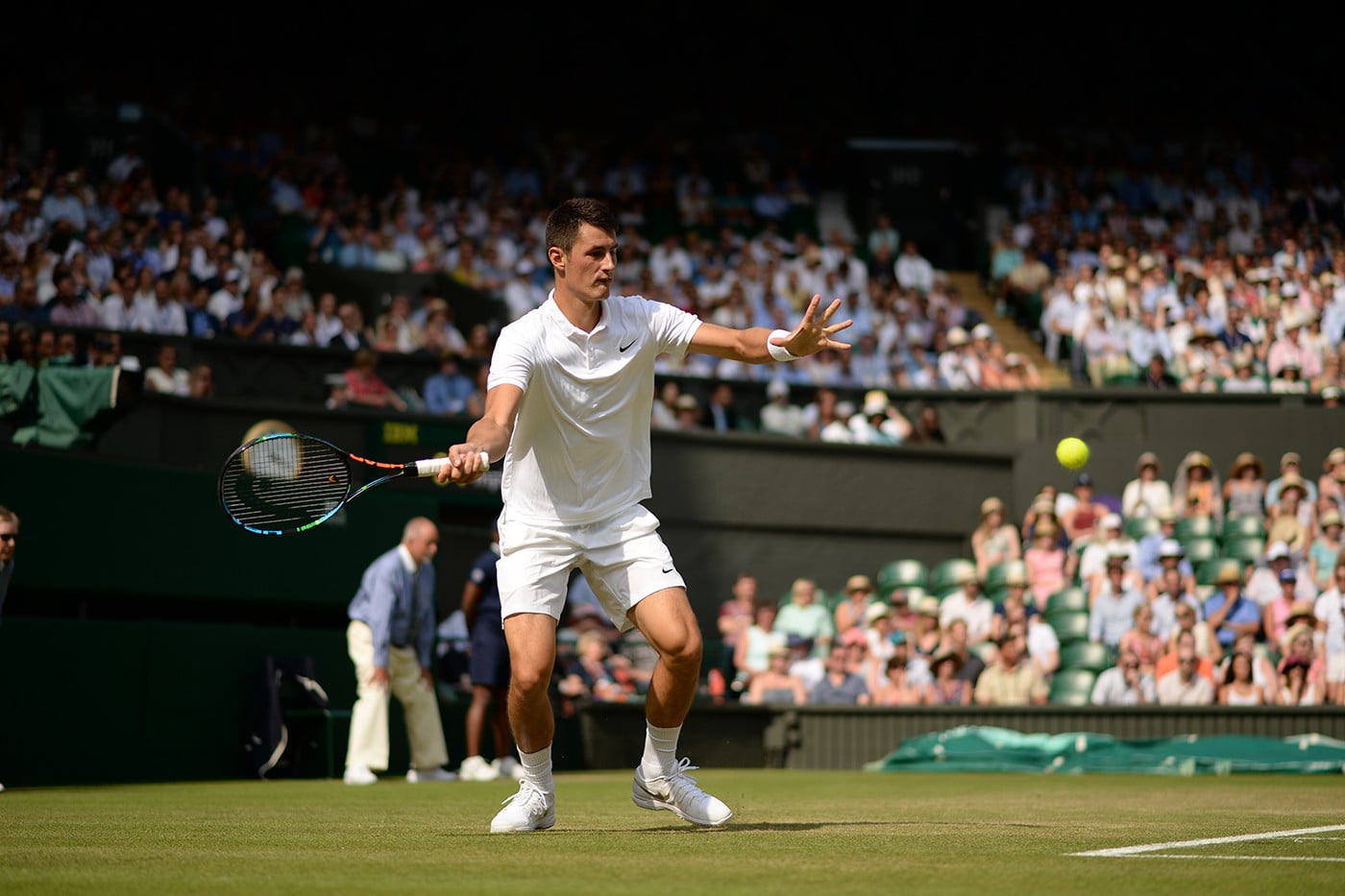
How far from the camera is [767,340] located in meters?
6.68

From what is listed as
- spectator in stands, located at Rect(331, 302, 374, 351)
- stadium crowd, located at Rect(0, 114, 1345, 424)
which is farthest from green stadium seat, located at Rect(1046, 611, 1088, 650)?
spectator in stands, located at Rect(331, 302, 374, 351)

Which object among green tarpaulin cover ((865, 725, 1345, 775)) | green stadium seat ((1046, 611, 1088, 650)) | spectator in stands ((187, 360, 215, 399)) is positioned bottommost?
green tarpaulin cover ((865, 725, 1345, 775))

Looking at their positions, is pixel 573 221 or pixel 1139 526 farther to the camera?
pixel 1139 526

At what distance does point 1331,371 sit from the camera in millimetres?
21031

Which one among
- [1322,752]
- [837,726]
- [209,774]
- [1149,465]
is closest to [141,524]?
[209,774]

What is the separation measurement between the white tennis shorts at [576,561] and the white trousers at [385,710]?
6.50 meters

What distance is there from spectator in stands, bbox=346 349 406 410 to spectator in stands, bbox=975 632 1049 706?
20.9 ft

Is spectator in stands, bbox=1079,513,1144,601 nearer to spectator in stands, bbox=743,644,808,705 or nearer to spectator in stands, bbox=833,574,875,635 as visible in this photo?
spectator in stands, bbox=833,574,875,635

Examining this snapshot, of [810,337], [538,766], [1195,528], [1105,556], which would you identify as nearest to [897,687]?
[1105,556]

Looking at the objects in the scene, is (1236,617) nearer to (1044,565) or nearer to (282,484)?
(1044,565)

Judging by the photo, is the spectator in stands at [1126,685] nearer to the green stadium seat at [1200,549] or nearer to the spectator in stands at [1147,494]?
the green stadium seat at [1200,549]

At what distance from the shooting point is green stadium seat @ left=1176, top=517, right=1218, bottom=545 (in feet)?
59.8

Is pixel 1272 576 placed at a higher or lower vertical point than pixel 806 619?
higher

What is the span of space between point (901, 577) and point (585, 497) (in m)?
12.9
